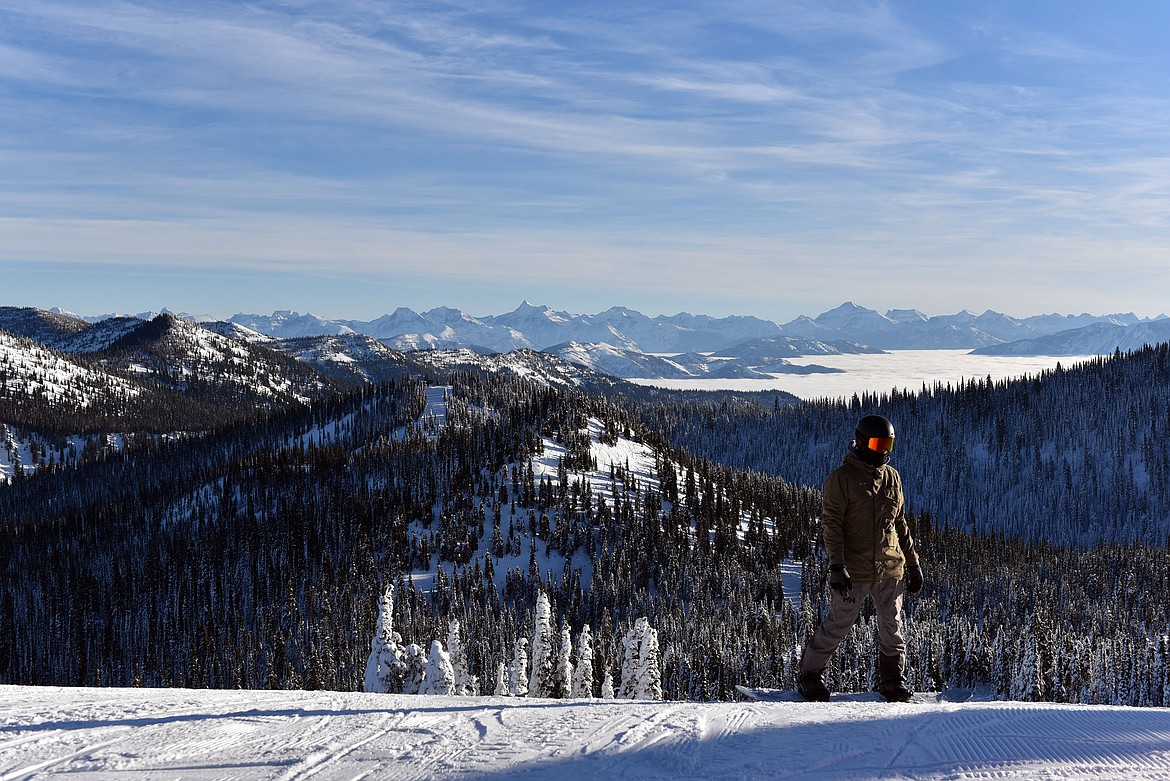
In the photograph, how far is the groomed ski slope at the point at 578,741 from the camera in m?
7.38

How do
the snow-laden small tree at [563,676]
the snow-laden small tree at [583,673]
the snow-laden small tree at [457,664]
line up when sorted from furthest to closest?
the snow-laden small tree at [563,676] < the snow-laden small tree at [457,664] < the snow-laden small tree at [583,673]

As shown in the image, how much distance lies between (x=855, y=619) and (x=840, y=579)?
0.99 meters

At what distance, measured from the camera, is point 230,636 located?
146 m

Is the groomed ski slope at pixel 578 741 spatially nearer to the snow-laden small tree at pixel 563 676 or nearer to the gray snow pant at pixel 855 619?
the gray snow pant at pixel 855 619

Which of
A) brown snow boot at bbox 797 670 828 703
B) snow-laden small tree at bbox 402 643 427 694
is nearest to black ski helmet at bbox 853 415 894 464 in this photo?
brown snow boot at bbox 797 670 828 703

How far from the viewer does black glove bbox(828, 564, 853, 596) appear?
38.5ft

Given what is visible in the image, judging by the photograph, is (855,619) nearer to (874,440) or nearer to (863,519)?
(863,519)

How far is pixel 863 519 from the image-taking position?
38.9 feet

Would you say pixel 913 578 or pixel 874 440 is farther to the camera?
pixel 913 578

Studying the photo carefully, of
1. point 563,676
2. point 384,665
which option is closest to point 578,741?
point 384,665

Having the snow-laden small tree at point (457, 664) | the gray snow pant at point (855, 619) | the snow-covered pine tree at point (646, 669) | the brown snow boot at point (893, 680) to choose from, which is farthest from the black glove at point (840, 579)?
the snow-laden small tree at point (457, 664)

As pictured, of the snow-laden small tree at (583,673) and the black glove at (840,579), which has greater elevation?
the black glove at (840,579)

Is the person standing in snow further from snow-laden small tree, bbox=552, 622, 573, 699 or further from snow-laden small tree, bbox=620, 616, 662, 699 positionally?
snow-laden small tree, bbox=552, 622, 573, 699

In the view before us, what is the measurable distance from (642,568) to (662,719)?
14961 centimetres
